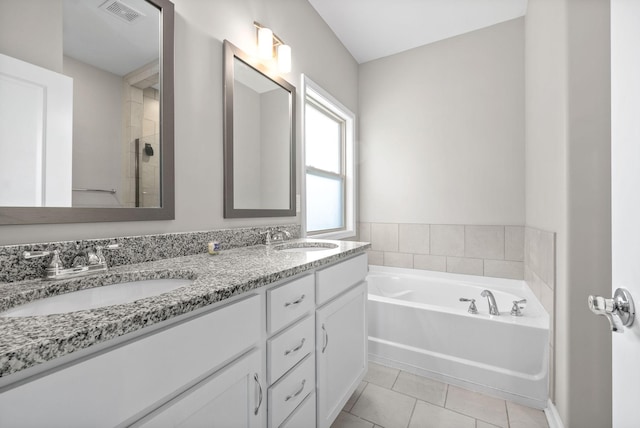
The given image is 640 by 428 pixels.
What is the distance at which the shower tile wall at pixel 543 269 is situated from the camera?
1.54m

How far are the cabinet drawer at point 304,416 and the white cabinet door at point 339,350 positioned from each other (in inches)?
1.6

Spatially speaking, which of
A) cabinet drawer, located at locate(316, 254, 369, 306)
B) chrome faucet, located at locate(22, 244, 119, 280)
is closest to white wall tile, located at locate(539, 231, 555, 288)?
cabinet drawer, located at locate(316, 254, 369, 306)

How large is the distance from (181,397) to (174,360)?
91 millimetres

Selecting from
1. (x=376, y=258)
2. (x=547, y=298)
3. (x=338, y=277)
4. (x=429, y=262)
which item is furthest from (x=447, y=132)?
(x=338, y=277)

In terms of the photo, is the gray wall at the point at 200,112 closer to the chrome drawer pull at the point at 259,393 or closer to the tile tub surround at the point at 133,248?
the tile tub surround at the point at 133,248

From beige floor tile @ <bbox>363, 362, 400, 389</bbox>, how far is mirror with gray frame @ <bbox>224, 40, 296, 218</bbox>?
123cm

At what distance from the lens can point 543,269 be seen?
5.72ft

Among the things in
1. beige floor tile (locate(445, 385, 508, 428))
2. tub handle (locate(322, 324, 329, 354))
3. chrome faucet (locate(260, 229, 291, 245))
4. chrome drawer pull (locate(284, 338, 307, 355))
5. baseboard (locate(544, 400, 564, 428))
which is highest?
chrome faucet (locate(260, 229, 291, 245))

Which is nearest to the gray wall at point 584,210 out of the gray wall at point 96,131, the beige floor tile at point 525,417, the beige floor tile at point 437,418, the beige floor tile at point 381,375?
the beige floor tile at point 525,417

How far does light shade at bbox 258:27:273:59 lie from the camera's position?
1.69 meters

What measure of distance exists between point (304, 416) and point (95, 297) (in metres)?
0.85

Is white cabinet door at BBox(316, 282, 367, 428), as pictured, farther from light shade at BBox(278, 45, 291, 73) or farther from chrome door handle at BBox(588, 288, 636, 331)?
light shade at BBox(278, 45, 291, 73)

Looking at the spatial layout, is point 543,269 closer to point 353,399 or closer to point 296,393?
point 353,399

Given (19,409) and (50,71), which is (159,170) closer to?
(50,71)
